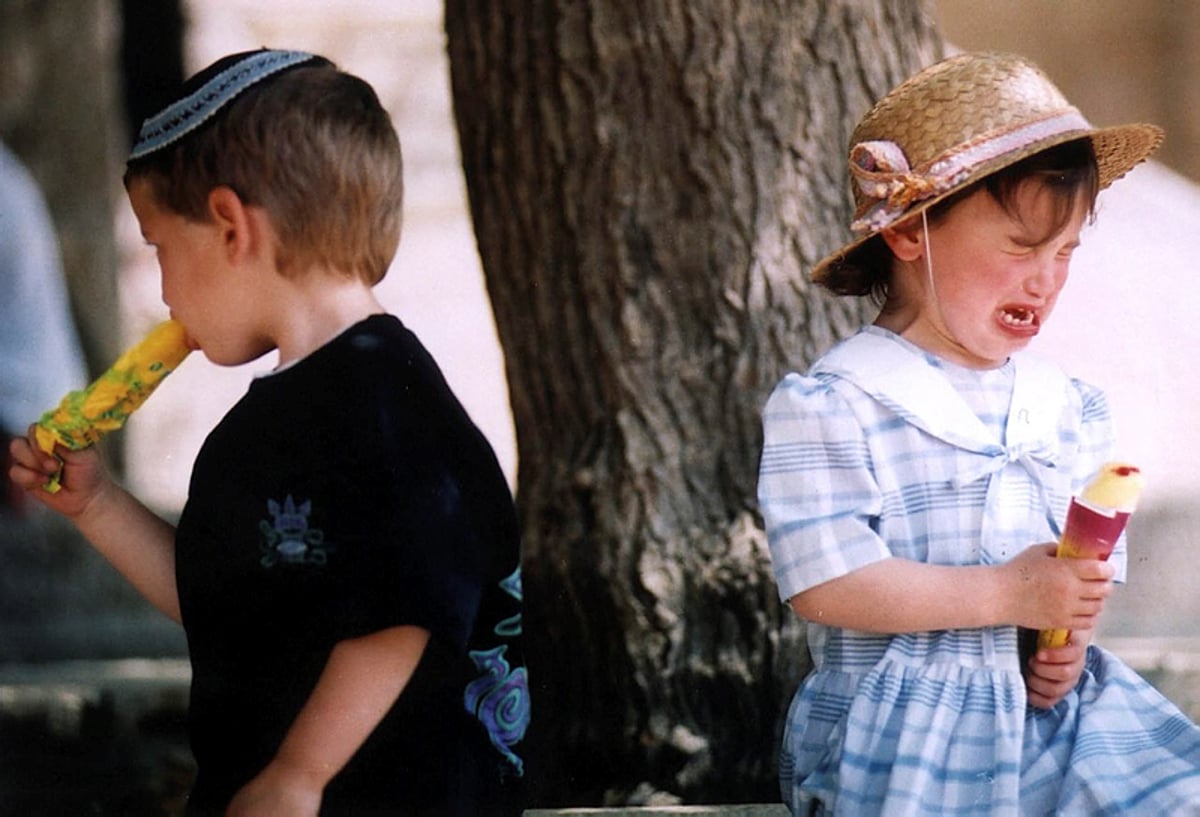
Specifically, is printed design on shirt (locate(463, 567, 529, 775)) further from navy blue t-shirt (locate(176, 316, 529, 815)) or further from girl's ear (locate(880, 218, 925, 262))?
girl's ear (locate(880, 218, 925, 262))

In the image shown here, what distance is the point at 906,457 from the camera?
2.98m

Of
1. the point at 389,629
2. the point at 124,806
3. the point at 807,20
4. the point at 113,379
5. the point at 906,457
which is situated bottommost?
the point at 124,806

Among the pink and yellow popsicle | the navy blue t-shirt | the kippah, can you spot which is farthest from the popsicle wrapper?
the pink and yellow popsicle

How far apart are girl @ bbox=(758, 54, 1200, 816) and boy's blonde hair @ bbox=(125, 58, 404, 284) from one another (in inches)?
33.3

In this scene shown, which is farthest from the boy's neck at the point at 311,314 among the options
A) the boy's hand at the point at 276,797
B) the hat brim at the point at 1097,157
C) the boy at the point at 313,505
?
the hat brim at the point at 1097,157

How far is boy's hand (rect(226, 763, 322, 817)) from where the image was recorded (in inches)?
123

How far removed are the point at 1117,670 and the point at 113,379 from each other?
1866mm

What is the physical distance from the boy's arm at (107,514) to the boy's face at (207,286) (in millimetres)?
309

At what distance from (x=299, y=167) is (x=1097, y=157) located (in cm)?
142

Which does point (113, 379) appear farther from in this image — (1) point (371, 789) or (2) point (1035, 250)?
(2) point (1035, 250)

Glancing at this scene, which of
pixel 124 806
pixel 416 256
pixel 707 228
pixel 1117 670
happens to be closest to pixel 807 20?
pixel 707 228

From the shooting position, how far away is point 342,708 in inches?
122

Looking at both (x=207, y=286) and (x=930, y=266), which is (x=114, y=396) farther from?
(x=930, y=266)

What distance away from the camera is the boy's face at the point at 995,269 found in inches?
118
